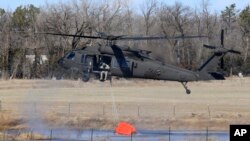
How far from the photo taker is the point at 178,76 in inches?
1866

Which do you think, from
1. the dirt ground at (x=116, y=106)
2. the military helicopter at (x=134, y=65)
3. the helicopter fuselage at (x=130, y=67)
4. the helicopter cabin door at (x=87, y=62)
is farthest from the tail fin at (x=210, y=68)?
the dirt ground at (x=116, y=106)

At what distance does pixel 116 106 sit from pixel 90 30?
38646 mm

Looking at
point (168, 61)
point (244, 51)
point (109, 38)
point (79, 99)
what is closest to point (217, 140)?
point (168, 61)

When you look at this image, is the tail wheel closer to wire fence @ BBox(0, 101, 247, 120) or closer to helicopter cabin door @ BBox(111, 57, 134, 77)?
helicopter cabin door @ BBox(111, 57, 134, 77)

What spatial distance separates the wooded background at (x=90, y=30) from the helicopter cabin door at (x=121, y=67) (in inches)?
1874

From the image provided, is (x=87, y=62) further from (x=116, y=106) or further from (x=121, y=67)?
(x=116, y=106)

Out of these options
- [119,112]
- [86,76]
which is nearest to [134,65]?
[86,76]

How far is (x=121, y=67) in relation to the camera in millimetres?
47938

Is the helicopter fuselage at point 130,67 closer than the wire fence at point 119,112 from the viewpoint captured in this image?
Yes

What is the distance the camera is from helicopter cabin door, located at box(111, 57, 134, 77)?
47875 millimetres

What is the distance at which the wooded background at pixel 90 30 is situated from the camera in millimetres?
116750

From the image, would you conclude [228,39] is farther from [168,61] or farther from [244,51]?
[168,61]

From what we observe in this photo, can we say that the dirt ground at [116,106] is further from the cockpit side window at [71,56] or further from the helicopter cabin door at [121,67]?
the helicopter cabin door at [121,67]

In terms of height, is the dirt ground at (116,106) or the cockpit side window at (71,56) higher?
the cockpit side window at (71,56)
